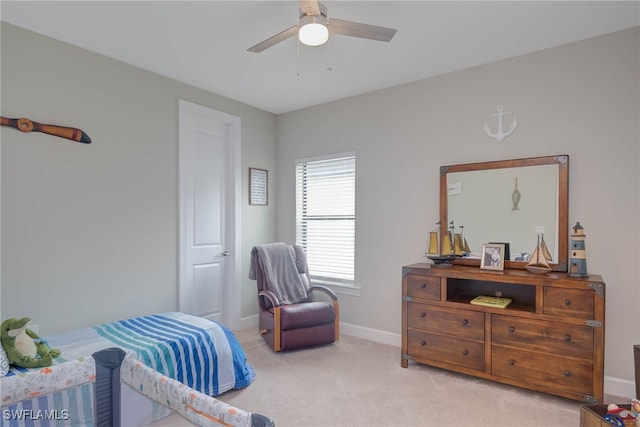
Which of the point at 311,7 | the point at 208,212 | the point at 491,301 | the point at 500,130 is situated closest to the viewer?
the point at 311,7

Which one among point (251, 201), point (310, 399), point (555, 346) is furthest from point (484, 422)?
point (251, 201)

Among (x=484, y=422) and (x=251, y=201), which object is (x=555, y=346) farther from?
(x=251, y=201)

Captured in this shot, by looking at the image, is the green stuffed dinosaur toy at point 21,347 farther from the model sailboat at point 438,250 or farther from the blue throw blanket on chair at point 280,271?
the model sailboat at point 438,250

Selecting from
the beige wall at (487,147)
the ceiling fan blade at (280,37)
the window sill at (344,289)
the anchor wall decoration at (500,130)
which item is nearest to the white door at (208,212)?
the beige wall at (487,147)

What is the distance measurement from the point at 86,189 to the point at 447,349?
3.22 m

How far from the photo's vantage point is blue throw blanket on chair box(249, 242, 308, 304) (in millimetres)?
3745

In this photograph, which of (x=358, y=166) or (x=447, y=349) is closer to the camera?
(x=447, y=349)

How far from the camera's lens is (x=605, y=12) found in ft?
7.93

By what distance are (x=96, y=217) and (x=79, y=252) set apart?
0.31m

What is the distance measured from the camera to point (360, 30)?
2.06m

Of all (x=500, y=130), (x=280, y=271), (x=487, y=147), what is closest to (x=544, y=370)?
(x=487, y=147)

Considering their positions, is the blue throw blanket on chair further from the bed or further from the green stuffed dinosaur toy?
the green stuffed dinosaur toy

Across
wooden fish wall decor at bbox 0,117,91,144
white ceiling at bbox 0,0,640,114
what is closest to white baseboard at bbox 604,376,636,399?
white ceiling at bbox 0,0,640,114

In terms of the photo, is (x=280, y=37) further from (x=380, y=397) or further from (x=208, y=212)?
(x=380, y=397)
